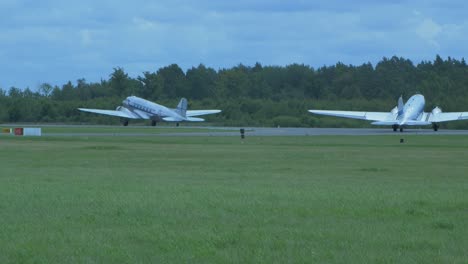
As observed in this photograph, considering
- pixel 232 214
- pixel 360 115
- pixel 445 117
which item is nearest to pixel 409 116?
pixel 445 117

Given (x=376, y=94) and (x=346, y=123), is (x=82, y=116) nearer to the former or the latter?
(x=346, y=123)

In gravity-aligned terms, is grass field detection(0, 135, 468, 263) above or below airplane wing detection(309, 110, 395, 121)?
below

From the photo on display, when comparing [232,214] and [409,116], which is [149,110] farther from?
[232,214]

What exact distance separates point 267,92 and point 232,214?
140 meters

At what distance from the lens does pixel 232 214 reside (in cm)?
1510

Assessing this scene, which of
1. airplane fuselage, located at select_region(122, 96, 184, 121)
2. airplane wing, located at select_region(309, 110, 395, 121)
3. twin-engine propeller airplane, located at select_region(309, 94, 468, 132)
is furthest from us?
airplane fuselage, located at select_region(122, 96, 184, 121)

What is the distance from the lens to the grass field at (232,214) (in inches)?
449

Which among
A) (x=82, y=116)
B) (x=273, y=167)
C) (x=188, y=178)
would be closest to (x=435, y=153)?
(x=273, y=167)

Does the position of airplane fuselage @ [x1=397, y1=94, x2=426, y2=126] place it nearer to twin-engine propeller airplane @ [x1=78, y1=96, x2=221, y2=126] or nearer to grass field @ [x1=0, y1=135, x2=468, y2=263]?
twin-engine propeller airplane @ [x1=78, y1=96, x2=221, y2=126]

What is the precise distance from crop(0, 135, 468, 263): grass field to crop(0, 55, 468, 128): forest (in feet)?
229

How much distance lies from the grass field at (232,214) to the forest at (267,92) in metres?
69.9

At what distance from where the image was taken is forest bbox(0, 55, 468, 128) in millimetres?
109688

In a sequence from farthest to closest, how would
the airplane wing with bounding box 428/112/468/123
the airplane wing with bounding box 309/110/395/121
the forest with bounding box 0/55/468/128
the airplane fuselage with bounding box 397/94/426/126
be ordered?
the forest with bounding box 0/55/468/128
the airplane wing with bounding box 309/110/395/121
the airplane wing with bounding box 428/112/468/123
the airplane fuselage with bounding box 397/94/426/126

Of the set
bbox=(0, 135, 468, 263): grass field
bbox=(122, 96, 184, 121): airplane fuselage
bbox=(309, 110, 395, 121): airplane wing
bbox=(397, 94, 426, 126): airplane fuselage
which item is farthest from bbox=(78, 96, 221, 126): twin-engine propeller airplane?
bbox=(0, 135, 468, 263): grass field
